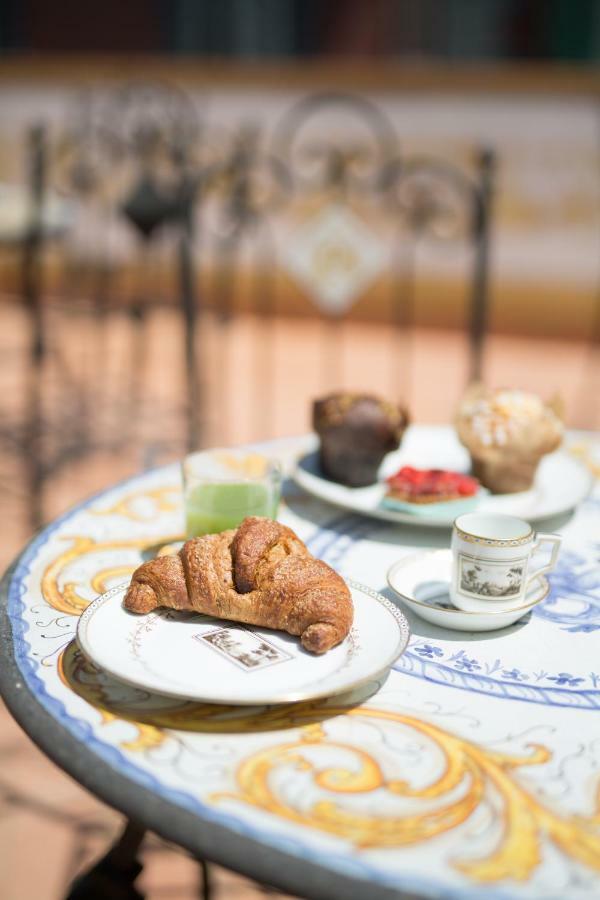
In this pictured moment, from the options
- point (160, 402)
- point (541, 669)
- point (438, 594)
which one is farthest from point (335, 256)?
point (160, 402)

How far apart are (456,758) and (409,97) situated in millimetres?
4591

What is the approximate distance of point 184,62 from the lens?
5293 mm

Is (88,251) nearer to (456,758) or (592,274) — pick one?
(592,274)

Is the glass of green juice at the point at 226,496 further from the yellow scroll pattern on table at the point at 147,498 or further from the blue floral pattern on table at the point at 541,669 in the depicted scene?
the blue floral pattern on table at the point at 541,669

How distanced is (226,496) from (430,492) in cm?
25

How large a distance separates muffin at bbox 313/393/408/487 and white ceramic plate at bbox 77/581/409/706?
1.25ft

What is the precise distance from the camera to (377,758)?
72 centimetres

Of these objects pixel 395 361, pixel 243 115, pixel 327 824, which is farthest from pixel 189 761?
pixel 243 115

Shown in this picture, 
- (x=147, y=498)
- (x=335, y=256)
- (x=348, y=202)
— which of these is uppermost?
(x=335, y=256)

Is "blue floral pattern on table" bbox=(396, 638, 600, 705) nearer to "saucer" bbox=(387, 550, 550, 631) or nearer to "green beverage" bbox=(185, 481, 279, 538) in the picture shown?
"saucer" bbox=(387, 550, 550, 631)

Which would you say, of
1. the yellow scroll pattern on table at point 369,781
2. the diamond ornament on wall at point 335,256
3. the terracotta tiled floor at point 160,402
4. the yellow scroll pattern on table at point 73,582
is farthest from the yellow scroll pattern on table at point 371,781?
the diamond ornament on wall at point 335,256

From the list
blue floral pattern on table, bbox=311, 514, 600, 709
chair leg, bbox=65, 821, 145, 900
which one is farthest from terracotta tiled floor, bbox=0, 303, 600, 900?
blue floral pattern on table, bbox=311, 514, 600, 709

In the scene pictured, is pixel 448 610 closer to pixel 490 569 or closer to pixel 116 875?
pixel 490 569

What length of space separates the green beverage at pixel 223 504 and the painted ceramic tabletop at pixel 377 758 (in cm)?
15
